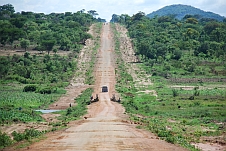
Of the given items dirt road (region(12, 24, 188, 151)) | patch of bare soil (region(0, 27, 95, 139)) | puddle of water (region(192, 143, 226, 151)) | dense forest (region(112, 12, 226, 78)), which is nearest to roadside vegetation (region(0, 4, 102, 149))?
patch of bare soil (region(0, 27, 95, 139))

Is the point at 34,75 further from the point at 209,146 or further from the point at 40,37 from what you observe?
the point at 209,146

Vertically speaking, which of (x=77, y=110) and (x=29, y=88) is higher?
(x=29, y=88)

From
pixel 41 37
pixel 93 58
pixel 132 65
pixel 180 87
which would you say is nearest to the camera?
pixel 180 87

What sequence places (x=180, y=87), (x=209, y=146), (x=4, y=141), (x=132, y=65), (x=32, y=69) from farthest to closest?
(x=132, y=65) < (x=32, y=69) < (x=180, y=87) < (x=209, y=146) < (x=4, y=141)

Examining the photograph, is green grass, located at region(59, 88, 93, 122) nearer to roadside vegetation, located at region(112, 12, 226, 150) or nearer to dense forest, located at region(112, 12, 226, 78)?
roadside vegetation, located at region(112, 12, 226, 150)

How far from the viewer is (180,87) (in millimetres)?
63375

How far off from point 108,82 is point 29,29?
2189 inches

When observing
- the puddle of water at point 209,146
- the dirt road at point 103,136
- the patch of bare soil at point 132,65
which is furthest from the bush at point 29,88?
the puddle of water at point 209,146

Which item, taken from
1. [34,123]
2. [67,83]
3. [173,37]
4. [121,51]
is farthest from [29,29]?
[34,123]

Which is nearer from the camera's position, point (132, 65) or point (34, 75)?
point (34, 75)

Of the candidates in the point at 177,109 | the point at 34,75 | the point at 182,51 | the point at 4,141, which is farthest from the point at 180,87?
the point at 4,141

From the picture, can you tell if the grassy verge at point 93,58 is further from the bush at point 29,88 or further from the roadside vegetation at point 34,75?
the bush at point 29,88

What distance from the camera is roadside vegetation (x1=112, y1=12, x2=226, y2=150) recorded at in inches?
1359

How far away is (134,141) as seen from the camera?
2541 centimetres
